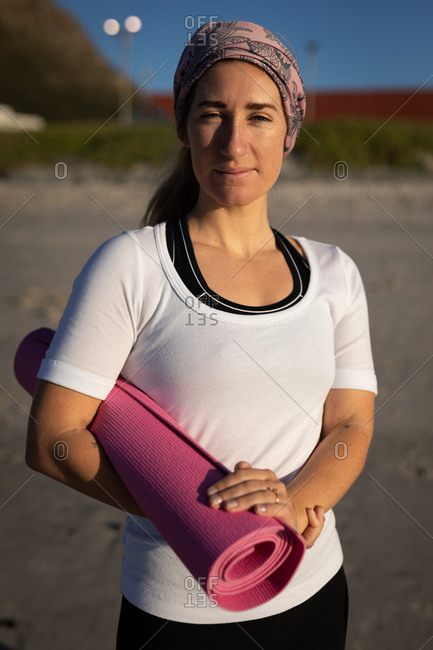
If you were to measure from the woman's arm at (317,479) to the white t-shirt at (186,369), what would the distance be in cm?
8

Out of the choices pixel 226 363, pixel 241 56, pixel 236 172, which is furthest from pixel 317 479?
pixel 241 56

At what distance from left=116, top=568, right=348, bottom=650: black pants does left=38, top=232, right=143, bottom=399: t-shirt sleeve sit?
1.94 feet

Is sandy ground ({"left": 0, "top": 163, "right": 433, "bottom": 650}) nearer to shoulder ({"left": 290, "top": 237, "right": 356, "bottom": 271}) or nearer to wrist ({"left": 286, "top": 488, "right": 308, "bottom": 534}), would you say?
shoulder ({"left": 290, "top": 237, "right": 356, "bottom": 271})

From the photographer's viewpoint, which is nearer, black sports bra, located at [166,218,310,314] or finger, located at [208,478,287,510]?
finger, located at [208,478,287,510]

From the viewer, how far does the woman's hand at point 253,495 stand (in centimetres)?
124

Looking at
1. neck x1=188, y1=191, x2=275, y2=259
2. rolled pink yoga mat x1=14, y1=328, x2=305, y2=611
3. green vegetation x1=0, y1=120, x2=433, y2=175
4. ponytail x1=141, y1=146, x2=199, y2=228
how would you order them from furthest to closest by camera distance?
green vegetation x1=0, y1=120, x2=433, y2=175 < ponytail x1=141, y1=146, x2=199, y2=228 < neck x1=188, y1=191, x2=275, y2=259 < rolled pink yoga mat x1=14, y1=328, x2=305, y2=611

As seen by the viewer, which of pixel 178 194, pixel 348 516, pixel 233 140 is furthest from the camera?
pixel 348 516

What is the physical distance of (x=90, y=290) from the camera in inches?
Answer: 54.4

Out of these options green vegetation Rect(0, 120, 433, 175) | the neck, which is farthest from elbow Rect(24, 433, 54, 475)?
green vegetation Rect(0, 120, 433, 175)

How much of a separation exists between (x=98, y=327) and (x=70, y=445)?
277 mm

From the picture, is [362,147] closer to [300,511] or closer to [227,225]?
[227,225]

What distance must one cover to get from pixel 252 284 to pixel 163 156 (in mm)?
666

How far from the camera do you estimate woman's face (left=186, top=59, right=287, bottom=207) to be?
149 cm

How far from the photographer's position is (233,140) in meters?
1.48
